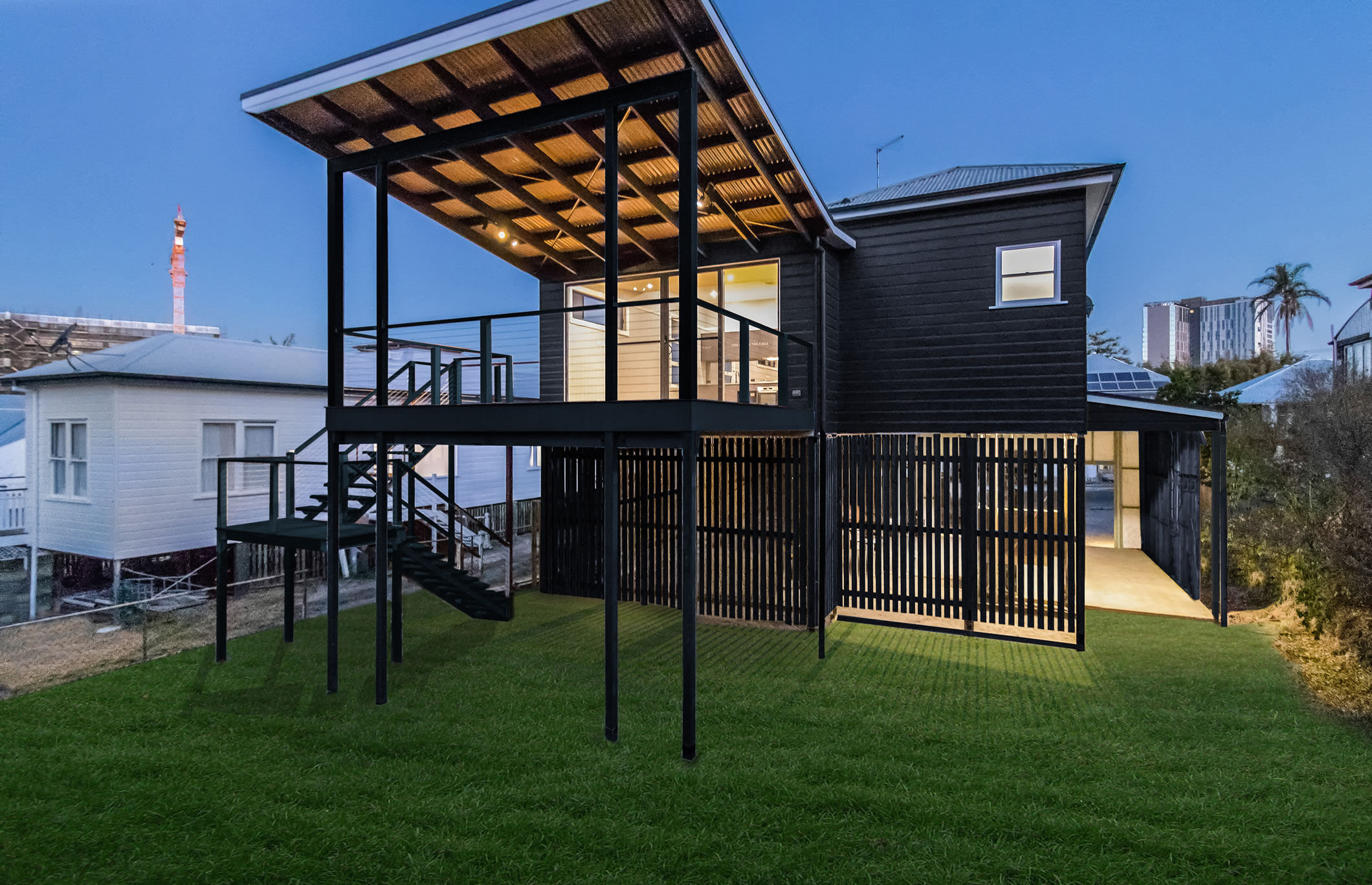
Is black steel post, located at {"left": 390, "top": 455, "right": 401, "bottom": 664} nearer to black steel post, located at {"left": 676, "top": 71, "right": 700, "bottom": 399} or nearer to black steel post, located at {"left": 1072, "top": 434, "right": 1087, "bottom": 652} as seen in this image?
black steel post, located at {"left": 676, "top": 71, "right": 700, "bottom": 399}

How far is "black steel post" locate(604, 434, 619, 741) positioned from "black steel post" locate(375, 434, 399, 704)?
2.38m

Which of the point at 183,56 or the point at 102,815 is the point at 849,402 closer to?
the point at 102,815

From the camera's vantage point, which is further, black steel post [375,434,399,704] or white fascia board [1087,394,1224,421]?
white fascia board [1087,394,1224,421]

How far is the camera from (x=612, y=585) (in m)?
6.15

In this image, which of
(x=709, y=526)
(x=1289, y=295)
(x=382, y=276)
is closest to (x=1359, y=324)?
(x=709, y=526)

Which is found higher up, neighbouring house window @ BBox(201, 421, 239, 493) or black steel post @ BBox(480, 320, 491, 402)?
black steel post @ BBox(480, 320, 491, 402)

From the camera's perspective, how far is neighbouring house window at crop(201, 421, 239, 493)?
43.4 ft

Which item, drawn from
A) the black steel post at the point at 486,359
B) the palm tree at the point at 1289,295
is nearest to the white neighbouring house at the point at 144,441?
the black steel post at the point at 486,359

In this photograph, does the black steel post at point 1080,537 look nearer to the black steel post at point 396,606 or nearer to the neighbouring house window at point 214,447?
the black steel post at point 396,606

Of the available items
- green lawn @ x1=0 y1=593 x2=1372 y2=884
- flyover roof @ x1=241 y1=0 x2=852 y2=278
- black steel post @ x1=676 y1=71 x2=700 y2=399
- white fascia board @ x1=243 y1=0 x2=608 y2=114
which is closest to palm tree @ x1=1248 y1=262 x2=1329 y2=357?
flyover roof @ x1=241 y1=0 x2=852 y2=278

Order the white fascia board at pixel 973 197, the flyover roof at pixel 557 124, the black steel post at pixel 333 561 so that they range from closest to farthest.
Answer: the flyover roof at pixel 557 124
the black steel post at pixel 333 561
the white fascia board at pixel 973 197

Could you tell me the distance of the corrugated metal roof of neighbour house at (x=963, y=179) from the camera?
10.7 meters

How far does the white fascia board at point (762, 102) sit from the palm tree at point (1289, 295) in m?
68.2

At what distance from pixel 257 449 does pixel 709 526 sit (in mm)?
9922
